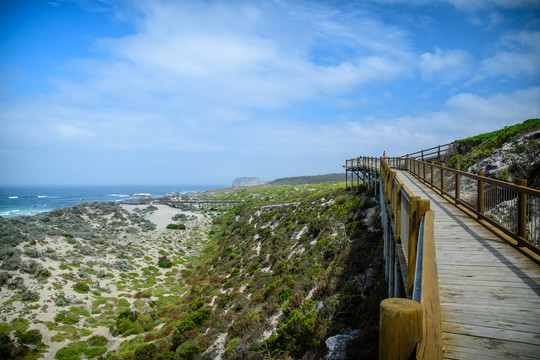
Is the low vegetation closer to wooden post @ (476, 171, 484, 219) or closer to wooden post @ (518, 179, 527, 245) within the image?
wooden post @ (476, 171, 484, 219)

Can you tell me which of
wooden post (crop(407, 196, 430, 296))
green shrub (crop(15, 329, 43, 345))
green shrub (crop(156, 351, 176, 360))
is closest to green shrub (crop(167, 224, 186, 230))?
Answer: green shrub (crop(15, 329, 43, 345))

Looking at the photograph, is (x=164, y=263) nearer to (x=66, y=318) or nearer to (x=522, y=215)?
(x=66, y=318)

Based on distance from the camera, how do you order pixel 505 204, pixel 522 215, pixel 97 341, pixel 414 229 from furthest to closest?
1. pixel 97 341
2. pixel 505 204
3. pixel 522 215
4. pixel 414 229

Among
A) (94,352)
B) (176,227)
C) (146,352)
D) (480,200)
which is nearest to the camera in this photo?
(480,200)

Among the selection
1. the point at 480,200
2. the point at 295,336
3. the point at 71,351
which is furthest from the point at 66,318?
the point at 480,200

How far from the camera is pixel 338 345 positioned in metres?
8.26

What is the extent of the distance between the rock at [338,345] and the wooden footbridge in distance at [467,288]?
225 centimetres

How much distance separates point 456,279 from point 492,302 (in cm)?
71

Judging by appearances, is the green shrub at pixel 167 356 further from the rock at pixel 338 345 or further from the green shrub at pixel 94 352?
the rock at pixel 338 345

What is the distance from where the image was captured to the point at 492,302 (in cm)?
368

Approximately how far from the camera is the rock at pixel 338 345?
7871 millimetres

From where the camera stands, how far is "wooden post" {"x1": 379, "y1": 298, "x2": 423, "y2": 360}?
149 cm

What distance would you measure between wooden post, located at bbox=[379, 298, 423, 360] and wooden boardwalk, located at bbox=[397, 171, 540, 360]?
5.66ft

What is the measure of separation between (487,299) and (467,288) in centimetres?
33
